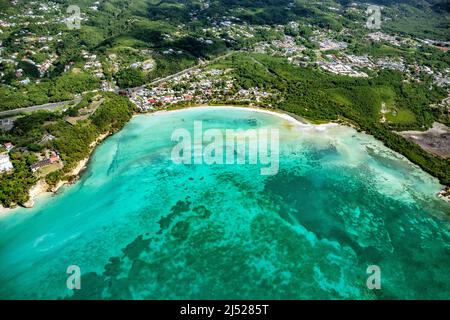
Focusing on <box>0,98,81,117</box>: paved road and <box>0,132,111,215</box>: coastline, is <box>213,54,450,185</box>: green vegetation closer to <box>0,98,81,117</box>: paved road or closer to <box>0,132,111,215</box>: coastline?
<box>0,98,81,117</box>: paved road

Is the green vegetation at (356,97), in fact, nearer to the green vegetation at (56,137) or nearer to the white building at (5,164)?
the green vegetation at (56,137)

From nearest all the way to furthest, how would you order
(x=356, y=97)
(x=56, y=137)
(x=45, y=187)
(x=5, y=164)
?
1. (x=45, y=187)
2. (x=5, y=164)
3. (x=56, y=137)
4. (x=356, y=97)

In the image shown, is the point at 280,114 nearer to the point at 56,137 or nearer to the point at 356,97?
the point at 356,97

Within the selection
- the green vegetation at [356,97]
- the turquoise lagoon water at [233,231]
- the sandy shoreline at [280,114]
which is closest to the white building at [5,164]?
the turquoise lagoon water at [233,231]

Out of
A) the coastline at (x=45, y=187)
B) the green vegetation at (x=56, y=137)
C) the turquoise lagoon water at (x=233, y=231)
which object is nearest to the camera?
the turquoise lagoon water at (x=233, y=231)

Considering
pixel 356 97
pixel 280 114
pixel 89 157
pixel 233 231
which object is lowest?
pixel 233 231

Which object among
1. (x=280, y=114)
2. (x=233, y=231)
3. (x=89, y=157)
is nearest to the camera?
(x=233, y=231)

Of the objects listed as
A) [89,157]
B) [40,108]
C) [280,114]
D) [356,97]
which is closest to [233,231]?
[89,157]

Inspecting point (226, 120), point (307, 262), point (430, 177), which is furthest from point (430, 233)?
point (226, 120)

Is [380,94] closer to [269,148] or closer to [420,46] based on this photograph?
[269,148]
